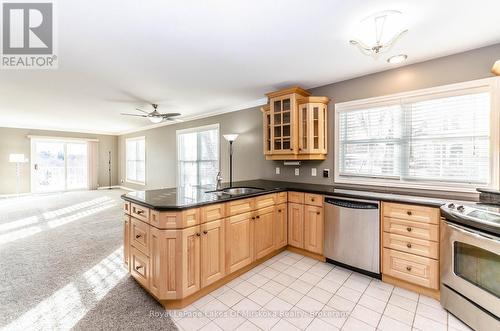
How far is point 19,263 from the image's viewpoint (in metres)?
2.70

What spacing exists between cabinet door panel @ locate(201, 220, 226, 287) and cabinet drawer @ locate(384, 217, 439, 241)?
1.77m

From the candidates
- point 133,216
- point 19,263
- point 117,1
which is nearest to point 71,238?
point 19,263

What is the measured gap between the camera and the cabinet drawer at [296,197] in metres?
3.00

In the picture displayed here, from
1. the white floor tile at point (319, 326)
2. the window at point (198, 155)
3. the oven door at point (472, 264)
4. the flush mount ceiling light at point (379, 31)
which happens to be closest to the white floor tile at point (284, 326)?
the white floor tile at point (319, 326)

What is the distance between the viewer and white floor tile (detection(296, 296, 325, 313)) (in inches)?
77.0

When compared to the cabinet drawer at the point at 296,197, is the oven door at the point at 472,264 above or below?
below

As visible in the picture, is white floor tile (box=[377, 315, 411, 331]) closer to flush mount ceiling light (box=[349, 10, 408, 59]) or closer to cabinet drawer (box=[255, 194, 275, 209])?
cabinet drawer (box=[255, 194, 275, 209])

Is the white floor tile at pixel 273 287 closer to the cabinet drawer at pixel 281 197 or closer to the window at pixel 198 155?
the cabinet drawer at pixel 281 197

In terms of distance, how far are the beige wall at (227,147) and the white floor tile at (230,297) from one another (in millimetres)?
2364

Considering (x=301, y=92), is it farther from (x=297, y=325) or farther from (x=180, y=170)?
(x=180, y=170)

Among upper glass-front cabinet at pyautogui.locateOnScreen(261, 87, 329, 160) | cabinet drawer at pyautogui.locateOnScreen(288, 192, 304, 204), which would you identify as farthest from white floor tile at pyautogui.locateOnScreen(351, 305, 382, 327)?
upper glass-front cabinet at pyautogui.locateOnScreen(261, 87, 329, 160)

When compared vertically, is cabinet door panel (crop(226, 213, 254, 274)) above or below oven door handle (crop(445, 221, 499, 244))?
below

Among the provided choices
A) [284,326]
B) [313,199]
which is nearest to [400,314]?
[284,326]

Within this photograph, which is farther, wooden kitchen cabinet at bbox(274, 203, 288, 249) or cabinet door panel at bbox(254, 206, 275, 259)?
wooden kitchen cabinet at bbox(274, 203, 288, 249)
